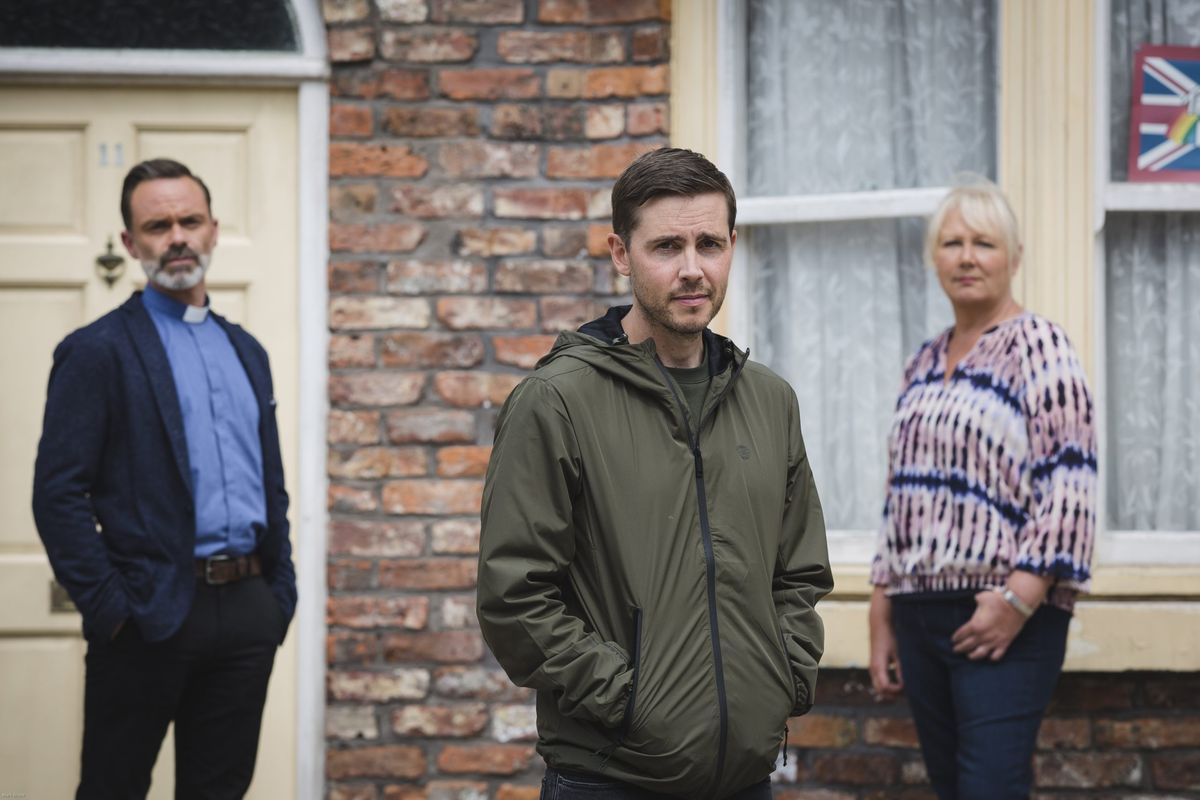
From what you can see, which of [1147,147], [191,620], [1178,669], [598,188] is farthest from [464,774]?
[1147,147]

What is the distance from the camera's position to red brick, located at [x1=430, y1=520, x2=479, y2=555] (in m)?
3.90

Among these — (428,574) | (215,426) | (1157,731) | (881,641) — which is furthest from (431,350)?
(1157,731)

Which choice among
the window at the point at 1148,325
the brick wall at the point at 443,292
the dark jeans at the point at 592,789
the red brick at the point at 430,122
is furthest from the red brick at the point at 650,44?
the dark jeans at the point at 592,789

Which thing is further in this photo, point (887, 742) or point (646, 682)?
point (887, 742)

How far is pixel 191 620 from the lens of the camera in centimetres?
300

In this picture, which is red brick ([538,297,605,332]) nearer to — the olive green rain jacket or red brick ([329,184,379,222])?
red brick ([329,184,379,222])

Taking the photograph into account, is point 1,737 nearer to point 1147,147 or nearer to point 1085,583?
point 1085,583

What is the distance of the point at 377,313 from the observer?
155 inches

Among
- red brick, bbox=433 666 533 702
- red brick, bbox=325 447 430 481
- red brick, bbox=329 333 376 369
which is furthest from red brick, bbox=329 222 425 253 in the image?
red brick, bbox=433 666 533 702

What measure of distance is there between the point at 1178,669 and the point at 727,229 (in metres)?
2.28

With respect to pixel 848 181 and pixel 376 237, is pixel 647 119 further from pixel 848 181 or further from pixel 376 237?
pixel 376 237

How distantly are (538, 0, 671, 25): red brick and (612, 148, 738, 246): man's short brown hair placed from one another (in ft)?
6.17

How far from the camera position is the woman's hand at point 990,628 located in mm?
3021

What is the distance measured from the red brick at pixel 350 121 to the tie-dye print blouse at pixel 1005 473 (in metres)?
1.84
